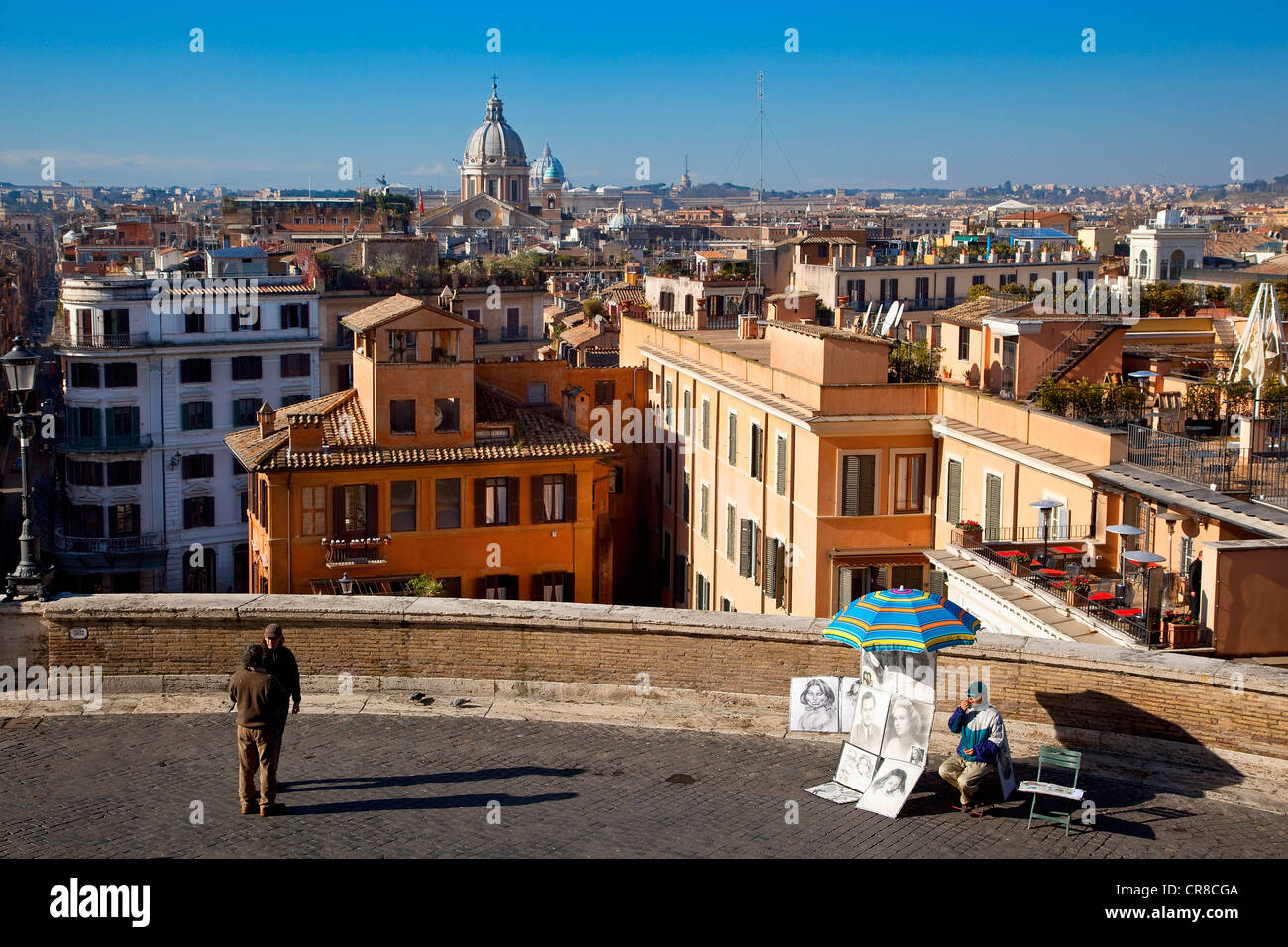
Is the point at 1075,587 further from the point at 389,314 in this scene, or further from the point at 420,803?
the point at 389,314

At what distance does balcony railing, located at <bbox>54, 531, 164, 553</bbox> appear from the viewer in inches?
1807

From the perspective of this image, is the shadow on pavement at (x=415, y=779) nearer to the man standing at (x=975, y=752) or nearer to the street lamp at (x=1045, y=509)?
the man standing at (x=975, y=752)

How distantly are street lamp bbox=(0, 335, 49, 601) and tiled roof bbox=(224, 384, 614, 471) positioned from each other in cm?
1062

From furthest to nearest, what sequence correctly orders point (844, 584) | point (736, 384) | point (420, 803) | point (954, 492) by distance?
point (736, 384) < point (844, 584) < point (954, 492) < point (420, 803)

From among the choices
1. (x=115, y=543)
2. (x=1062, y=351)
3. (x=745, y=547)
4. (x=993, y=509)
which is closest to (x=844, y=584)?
(x=745, y=547)

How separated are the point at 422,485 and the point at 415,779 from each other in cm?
1550

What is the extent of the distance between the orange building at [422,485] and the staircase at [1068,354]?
764 centimetres

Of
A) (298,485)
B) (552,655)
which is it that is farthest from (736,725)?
(298,485)

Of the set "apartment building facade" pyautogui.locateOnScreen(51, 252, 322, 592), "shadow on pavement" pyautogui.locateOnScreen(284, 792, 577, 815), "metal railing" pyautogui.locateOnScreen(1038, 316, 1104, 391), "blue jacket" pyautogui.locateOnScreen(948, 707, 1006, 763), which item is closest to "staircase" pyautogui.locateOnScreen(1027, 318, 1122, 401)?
"metal railing" pyautogui.locateOnScreen(1038, 316, 1104, 391)

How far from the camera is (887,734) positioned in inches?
380

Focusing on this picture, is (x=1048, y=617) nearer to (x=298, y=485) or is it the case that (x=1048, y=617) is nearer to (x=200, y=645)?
(x=200, y=645)

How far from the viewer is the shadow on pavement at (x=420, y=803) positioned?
9344mm

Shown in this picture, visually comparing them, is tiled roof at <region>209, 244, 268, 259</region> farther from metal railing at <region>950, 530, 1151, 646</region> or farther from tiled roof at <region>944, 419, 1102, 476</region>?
metal railing at <region>950, 530, 1151, 646</region>
